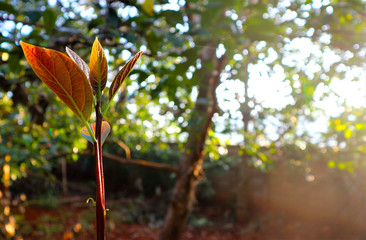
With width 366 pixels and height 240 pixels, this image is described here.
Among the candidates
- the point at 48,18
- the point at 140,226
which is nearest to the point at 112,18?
the point at 48,18

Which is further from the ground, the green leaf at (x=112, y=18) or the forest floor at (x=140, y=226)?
the green leaf at (x=112, y=18)

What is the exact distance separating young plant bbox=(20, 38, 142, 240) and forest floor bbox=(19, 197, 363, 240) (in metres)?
4.59

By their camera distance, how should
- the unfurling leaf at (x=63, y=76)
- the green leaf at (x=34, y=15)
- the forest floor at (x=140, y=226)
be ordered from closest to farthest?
1. the unfurling leaf at (x=63, y=76)
2. the green leaf at (x=34, y=15)
3. the forest floor at (x=140, y=226)

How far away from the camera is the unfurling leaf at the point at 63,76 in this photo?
0.43 meters

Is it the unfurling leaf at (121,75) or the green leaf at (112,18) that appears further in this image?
the green leaf at (112,18)

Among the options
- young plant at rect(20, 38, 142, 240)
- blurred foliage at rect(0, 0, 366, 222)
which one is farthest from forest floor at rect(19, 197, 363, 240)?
young plant at rect(20, 38, 142, 240)

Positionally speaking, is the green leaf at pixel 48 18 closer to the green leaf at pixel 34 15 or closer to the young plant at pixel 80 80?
the green leaf at pixel 34 15

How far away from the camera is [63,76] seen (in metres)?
0.45

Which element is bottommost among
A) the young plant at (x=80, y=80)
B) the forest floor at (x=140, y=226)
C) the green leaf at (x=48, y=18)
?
the forest floor at (x=140, y=226)

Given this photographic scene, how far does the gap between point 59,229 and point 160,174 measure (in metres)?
3.05

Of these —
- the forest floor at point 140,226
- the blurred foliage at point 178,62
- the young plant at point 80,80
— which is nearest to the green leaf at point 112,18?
the blurred foliage at point 178,62

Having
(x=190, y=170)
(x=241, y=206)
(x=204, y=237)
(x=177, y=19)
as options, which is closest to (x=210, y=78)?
(x=190, y=170)

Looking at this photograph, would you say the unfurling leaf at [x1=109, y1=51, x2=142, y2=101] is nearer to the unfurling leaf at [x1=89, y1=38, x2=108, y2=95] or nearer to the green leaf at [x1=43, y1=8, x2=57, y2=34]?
the unfurling leaf at [x1=89, y1=38, x2=108, y2=95]

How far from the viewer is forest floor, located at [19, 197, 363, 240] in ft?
16.1
